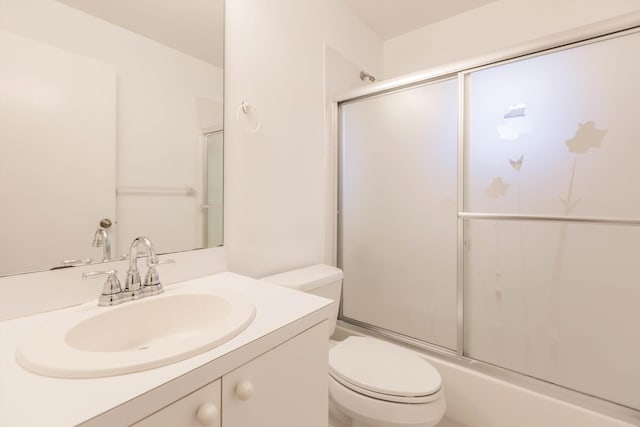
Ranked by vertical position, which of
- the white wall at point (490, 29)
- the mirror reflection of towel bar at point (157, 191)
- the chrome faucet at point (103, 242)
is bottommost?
the chrome faucet at point (103, 242)

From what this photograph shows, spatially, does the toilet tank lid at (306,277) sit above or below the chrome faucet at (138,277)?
below

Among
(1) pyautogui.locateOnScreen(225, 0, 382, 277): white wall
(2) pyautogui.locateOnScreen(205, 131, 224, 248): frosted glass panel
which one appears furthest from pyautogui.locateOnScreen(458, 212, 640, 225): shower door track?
(2) pyautogui.locateOnScreen(205, 131, 224, 248): frosted glass panel

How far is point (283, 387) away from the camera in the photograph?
0.68 metres

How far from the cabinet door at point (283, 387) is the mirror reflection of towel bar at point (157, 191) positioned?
68 cm

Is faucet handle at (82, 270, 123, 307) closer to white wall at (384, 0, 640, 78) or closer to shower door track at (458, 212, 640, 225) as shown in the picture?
shower door track at (458, 212, 640, 225)

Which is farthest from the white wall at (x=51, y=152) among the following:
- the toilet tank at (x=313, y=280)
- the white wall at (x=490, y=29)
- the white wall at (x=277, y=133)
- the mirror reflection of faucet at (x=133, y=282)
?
the white wall at (x=490, y=29)

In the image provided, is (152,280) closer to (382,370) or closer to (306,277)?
(306,277)

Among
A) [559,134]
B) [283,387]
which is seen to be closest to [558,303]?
[559,134]

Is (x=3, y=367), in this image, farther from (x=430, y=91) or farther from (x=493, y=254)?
(x=430, y=91)

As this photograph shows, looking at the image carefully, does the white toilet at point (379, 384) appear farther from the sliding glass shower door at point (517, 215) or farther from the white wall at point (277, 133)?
the sliding glass shower door at point (517, 215)

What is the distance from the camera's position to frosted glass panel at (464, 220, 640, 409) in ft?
3.60

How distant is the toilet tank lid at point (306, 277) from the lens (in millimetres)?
1257

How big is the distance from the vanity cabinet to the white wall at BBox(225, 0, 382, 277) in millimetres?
606

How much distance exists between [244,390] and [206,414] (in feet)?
0.27
